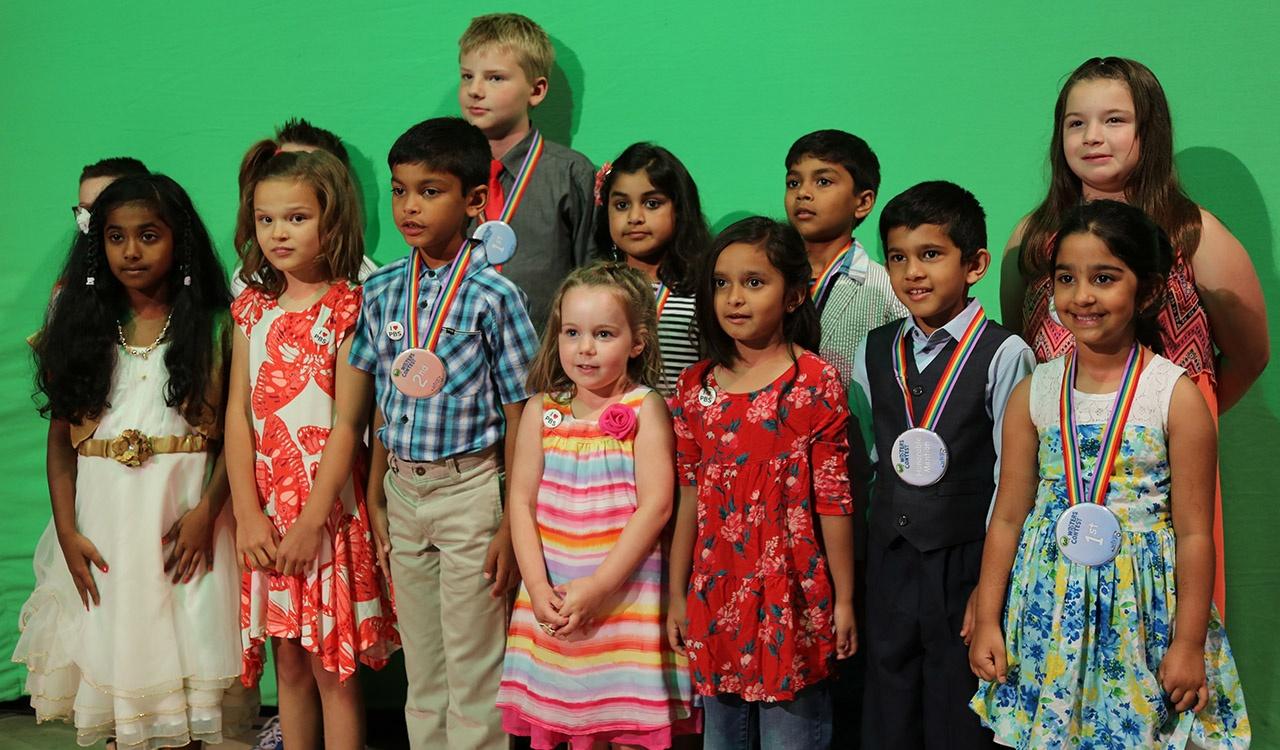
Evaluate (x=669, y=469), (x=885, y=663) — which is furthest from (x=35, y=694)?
(x=885, y=663)

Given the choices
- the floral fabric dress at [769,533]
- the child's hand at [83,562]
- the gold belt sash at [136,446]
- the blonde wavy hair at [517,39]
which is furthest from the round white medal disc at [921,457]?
the child's hand at [83,562]

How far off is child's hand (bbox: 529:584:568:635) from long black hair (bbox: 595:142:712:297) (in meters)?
0.87

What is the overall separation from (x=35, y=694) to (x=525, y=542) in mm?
1432

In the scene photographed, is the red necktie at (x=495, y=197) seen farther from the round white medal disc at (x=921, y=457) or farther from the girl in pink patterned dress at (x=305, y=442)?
the round white medal disc at (x=921, y=457)

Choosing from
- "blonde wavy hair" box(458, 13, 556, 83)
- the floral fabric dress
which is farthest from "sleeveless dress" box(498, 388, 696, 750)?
"blonde wavy hair" box(458, 13, 556, 83)

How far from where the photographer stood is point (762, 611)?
94.3 inches

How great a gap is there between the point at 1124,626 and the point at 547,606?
117cm

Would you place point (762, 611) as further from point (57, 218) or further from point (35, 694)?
point (57, 218)

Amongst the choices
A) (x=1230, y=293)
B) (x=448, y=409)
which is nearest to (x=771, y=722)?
(x=448, y=409)

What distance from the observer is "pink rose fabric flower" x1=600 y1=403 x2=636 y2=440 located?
2502 millimetres

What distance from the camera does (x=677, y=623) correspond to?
8.25 feet

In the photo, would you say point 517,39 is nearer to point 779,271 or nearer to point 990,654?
point 779,271

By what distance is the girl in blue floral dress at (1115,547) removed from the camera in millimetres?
2111

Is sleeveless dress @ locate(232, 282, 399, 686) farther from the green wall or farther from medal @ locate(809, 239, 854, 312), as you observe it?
medal @ locate(809, 239, 854, 312)
